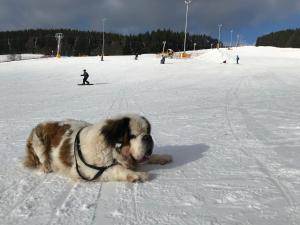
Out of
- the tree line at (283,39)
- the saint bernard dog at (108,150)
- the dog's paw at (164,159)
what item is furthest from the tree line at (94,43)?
the saint bernard dog at (108,150)

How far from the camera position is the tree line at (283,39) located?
138 m

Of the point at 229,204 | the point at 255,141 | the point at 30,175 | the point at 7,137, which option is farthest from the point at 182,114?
the point at 229,204

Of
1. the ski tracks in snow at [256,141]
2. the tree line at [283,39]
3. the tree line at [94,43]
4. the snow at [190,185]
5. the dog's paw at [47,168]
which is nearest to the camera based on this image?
the snow at [190,185]

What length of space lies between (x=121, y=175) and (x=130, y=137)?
506 millimetres

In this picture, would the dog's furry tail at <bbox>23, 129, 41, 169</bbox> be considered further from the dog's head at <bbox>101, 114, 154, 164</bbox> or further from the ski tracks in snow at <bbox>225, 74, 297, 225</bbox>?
the ski tracks in snow at <bbox>225, 74, 297, 225</bbox>

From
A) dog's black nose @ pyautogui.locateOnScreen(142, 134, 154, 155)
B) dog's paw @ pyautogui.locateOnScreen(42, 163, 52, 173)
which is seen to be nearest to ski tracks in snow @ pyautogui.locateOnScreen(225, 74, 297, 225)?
dog's black nose @ pyautogui.locateOnScreen(142, 134, 154, 155)

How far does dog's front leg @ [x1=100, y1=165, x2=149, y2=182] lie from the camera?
533 cm

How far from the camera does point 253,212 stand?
4324 millimetres

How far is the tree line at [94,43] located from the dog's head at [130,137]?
397 feet

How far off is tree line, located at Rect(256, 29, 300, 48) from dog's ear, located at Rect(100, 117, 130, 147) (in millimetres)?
138065

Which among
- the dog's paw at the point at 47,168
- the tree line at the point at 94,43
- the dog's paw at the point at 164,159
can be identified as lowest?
the dog's paw at the point at 47,168

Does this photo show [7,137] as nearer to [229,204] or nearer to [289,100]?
[229,204]

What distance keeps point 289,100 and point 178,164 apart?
11.6 meters

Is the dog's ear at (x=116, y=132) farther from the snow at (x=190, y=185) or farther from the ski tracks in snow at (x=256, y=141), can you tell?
the ski tracks in snow at (x=256, y=141)
